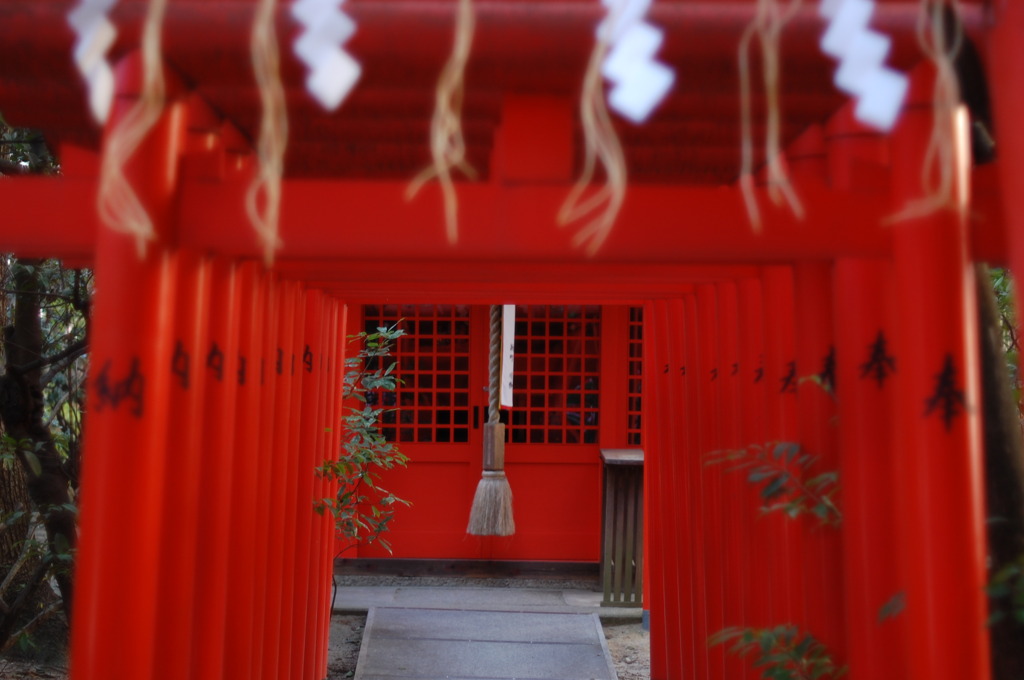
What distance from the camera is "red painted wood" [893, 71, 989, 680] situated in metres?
2.44

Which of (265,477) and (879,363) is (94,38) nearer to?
(265,477)

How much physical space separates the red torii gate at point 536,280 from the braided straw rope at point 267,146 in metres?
0.05

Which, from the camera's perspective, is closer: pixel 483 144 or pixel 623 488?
pixel 483 144

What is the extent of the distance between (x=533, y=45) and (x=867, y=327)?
4.52ft

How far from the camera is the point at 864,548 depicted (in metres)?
2.94

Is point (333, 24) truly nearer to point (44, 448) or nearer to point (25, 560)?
point (44, 448)

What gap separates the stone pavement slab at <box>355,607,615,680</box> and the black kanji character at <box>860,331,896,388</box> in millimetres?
3498

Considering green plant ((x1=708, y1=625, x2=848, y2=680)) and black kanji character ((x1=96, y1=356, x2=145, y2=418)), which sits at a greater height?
black kanji character ((x1=96, y1=356, x2=145, y2=418))

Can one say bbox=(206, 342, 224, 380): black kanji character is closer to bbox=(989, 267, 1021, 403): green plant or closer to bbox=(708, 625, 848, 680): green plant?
bbox=(708, 625, 848, 680): green plant

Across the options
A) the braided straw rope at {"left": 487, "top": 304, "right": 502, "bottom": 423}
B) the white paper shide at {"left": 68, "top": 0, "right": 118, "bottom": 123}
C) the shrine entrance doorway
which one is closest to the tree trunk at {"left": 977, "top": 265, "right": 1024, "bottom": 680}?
the white paper shide at {"left": 68, "top": 0, "right": 118, "bottom": 123}

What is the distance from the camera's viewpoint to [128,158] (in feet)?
8.57

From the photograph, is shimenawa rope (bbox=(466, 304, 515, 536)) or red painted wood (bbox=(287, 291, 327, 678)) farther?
shimenawa rope (bbox=(466, 304, 515, 536))

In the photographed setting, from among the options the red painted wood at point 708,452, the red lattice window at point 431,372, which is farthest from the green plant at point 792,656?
the red lattice window at point 431,372

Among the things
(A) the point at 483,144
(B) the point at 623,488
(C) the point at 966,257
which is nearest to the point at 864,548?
(C) the point at 966,257
